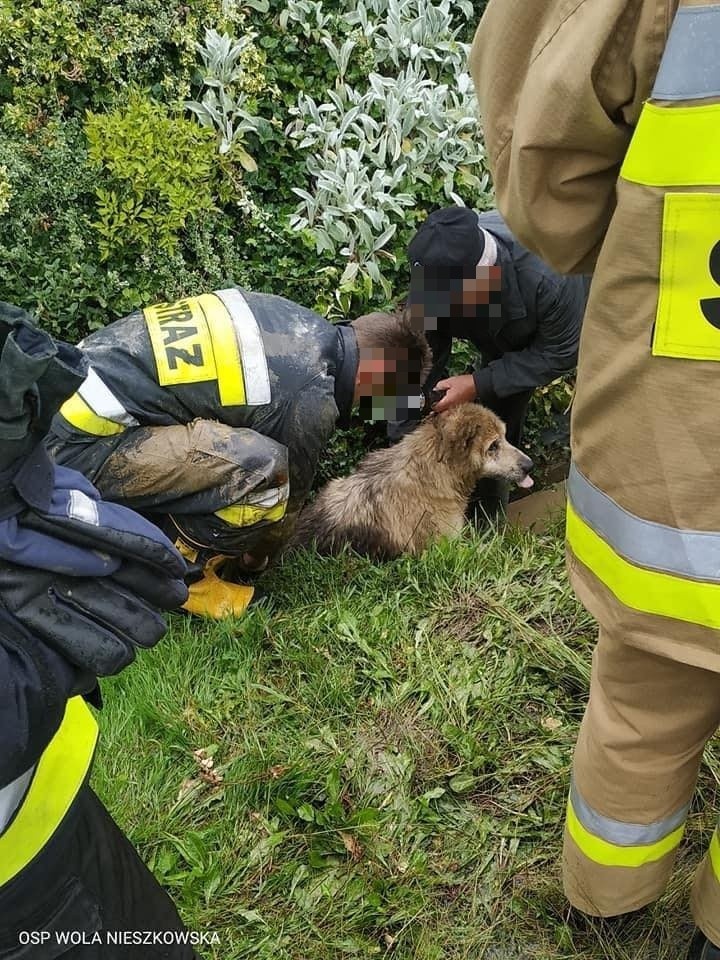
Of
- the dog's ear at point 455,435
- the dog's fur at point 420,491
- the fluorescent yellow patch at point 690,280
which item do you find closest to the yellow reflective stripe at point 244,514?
the dog's fur at point 420,491

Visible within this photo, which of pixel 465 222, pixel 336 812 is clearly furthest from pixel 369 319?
pixel 336 812

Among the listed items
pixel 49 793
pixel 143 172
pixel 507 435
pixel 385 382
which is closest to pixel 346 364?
pixel 385 382

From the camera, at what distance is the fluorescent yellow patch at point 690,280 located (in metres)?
1.31

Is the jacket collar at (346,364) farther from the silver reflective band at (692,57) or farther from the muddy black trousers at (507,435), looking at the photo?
the silver reflective band at (692,57)

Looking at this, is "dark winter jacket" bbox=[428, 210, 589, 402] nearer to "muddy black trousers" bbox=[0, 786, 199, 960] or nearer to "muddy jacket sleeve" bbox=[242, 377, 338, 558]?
"muddy jacket sleeve" bbox=[242, 377, 338, 558]

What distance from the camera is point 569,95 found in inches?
53.3

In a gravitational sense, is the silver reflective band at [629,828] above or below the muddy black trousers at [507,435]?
above

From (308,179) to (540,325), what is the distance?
1565 millimetres

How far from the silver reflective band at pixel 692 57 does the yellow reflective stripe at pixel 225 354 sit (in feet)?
7.30

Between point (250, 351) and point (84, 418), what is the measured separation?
696 mm

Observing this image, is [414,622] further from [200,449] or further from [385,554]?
[200,449]

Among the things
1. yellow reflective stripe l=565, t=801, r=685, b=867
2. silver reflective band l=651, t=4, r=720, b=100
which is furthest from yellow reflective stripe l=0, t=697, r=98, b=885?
silver reflective band l=651, t=4, r=720, b=100

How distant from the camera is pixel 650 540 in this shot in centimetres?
155

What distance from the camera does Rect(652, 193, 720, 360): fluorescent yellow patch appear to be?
1307 millimetres
